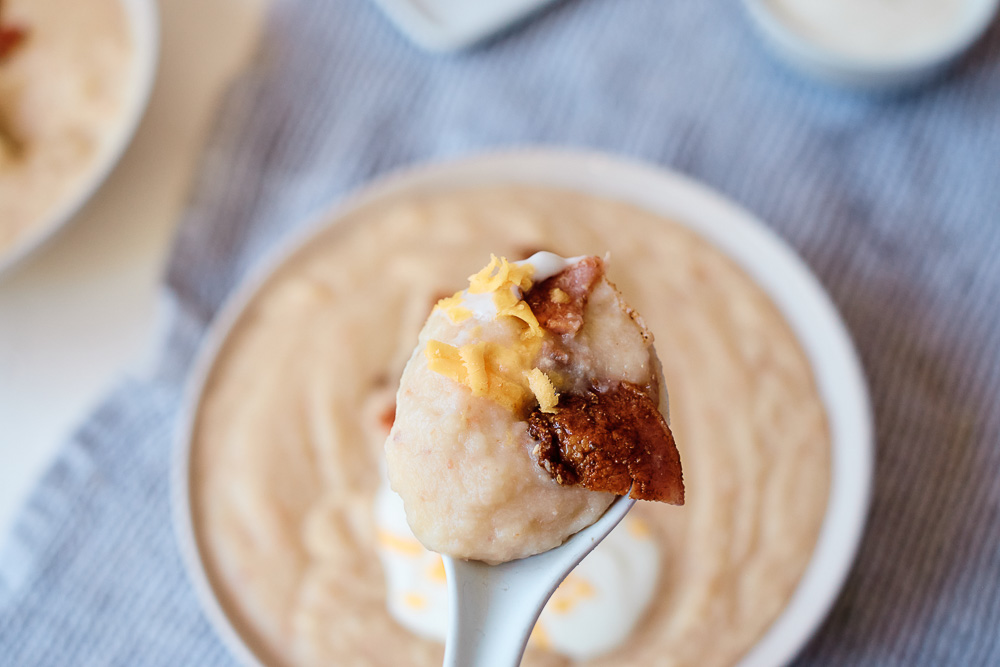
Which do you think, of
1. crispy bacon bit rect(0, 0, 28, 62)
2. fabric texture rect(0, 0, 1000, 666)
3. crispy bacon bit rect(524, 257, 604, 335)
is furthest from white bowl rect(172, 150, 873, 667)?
crispy bacon bit rect(0, 0, 28, 62)

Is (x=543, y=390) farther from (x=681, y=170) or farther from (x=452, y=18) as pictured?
(x=452, y=18)

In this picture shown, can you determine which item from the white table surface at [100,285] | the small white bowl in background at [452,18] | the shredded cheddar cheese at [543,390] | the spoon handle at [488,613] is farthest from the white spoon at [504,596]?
the small white bowl in background at [452,18]

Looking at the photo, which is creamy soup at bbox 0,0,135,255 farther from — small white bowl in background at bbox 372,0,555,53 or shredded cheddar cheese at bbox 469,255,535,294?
shredded cheddar cheese at bbox 469,255,535,294

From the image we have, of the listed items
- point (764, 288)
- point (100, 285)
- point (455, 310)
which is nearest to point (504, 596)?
point (455, 310)

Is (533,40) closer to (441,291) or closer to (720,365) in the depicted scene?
(441,291)

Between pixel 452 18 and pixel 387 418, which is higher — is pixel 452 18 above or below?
above
